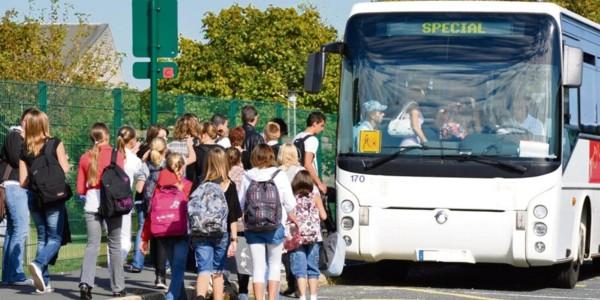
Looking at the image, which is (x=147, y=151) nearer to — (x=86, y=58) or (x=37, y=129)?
(x=37, y=129)

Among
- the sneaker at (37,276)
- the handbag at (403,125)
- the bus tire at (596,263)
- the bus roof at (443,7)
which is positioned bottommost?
the bus tire at (596,263)

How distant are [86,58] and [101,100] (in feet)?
113

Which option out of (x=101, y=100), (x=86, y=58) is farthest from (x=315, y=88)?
(x=86, y=58)

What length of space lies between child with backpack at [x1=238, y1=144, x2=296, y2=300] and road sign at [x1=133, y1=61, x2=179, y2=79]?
4.28 m

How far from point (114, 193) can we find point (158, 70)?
13.1 ft

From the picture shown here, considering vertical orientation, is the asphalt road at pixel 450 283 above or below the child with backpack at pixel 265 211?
below

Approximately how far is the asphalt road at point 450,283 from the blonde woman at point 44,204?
10.4 feet

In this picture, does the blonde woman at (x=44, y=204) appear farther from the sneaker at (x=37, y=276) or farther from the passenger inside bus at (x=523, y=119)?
the passenger inside bus at (x=523, y=119)

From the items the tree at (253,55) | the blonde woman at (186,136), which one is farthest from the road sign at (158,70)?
the tree at (253,55)

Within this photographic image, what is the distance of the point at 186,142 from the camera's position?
17.9m

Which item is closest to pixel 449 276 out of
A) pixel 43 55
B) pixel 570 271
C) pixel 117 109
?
pixel 570 271

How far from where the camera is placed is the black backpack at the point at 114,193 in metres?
15.6

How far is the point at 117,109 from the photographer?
67.8 ft

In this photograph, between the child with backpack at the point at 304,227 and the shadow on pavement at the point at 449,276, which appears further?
the shadow on pavement at the point at 449,276
